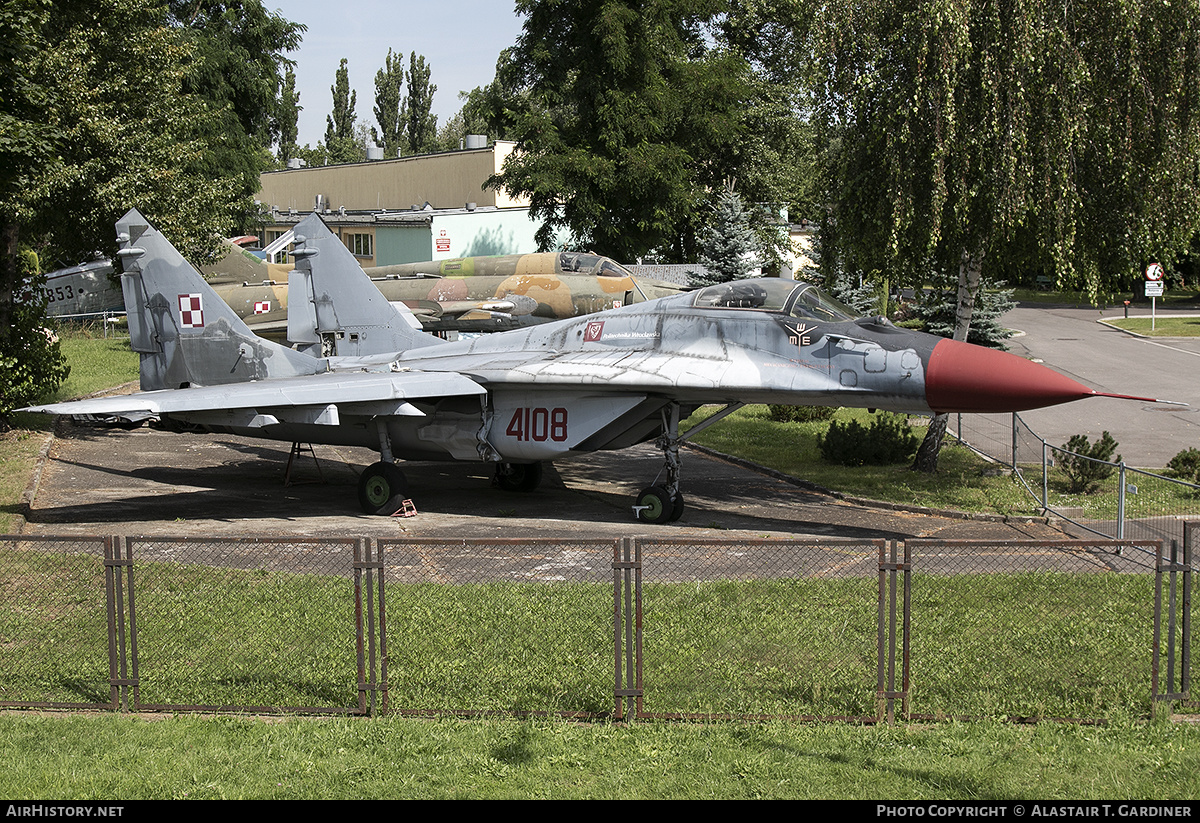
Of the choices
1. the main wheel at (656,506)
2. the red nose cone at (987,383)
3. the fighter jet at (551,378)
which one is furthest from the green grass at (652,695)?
the main wheel at (656,506)

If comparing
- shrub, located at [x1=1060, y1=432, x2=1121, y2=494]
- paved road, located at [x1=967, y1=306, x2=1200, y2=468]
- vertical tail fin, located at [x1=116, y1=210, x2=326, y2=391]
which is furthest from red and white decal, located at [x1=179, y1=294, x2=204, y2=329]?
paved road, located at [x1=967, y1=306, x2=1200, y2=468]

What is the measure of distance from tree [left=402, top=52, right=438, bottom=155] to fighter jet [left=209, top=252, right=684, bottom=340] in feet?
299

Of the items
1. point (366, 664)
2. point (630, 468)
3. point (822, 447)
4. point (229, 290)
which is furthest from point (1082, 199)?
point (229, 290)

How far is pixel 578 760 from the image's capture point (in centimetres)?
695

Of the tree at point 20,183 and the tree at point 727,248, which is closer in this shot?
the tree at point 20,183

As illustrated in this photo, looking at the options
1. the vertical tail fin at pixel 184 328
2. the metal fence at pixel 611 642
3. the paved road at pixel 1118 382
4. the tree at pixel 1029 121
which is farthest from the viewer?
the paved road at pixel 1118 382

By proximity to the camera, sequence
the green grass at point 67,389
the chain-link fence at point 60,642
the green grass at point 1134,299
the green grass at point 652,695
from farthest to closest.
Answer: the green grass at point 1134,299, the green grass at point 67,389, the chain-link fence at point 60,642, the green grass at point 652,695

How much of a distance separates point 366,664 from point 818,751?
3791mm

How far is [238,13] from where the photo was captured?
1590 inches

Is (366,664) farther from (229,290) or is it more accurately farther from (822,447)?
(229,290)

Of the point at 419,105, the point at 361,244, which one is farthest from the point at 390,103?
the point at 361,244

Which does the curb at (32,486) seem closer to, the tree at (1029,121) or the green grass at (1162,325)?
the tree at (1029,121)

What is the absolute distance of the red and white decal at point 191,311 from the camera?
59.3 ft

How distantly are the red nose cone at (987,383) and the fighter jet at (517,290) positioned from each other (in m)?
15.4
